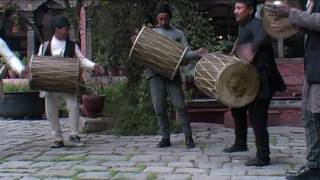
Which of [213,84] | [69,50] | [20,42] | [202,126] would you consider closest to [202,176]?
[213,84]

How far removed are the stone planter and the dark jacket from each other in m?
6.97

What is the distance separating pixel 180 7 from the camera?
909 cm

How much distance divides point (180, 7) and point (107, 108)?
2.07 metres

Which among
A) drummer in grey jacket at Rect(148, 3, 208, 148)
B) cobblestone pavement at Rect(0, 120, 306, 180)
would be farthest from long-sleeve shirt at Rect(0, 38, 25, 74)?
drummer in grey jacket at Rect(148, 3, 208, 148)

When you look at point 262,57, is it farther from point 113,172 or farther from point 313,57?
point 113,172

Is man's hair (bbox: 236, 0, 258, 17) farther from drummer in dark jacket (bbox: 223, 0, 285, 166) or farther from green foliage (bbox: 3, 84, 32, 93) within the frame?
green foliage (bbox: 3, 84, 32, 93)

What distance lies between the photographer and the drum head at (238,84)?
→ 587cm

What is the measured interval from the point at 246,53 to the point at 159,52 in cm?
132

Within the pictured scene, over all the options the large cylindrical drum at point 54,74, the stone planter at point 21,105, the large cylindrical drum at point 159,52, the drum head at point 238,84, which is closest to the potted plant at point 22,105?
the stone planter at point 21,105

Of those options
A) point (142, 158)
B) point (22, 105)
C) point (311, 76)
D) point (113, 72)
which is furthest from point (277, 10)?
point (22, 105)

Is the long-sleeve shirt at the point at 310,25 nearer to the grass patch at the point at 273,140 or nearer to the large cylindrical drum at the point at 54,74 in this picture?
the grass patch at the point at 273,140

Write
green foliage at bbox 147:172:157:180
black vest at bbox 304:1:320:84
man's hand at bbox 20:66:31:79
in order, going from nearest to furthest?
black vest at bbox 304:1:320:84 < green foliage at bbox 147:172:157:180 < man's hand at bbox 20:66:31:79

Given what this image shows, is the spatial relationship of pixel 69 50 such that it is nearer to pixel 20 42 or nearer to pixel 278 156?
pixel 278 156

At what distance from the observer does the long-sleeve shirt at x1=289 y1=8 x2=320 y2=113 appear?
496 cm
